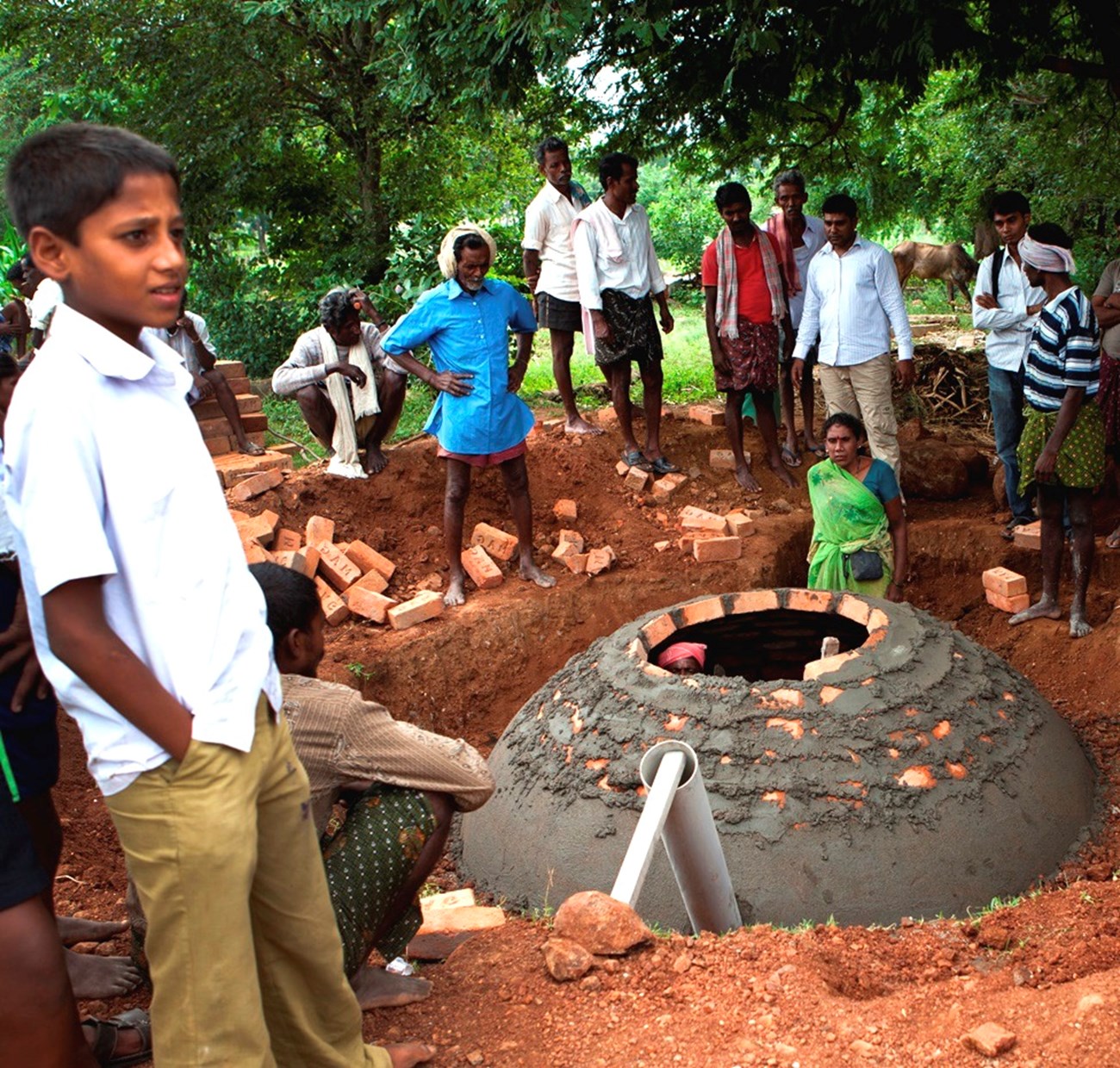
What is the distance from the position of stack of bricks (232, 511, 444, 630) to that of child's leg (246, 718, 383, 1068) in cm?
397

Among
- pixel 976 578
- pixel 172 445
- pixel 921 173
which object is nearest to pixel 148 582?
pixel 172 445

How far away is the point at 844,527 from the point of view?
5309mm

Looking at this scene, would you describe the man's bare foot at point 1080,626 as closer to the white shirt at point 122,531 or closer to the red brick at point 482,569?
the red brick at point 482,569

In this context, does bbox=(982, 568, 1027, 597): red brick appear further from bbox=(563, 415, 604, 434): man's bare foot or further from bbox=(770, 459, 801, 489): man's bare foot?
bbox=(563, 415, 604, 434): man's bare foot

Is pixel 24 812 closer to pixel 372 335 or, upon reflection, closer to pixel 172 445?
pixel 172 445

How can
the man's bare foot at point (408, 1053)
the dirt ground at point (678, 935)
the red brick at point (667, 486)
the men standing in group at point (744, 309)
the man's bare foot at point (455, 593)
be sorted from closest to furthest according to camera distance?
the man's bare foot at point (408, 1053)
the dirt ground at point (678, 935)
the man's bare foot at point (455, 593)
the men standing in group at point (744, 309)
the red brick at point (667, 486)

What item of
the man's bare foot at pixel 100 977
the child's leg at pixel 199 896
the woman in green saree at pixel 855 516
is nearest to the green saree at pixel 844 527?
the woman in green saree at pixel 855 516

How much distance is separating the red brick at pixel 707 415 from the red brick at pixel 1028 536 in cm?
202

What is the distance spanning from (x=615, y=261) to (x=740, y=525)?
1.71m

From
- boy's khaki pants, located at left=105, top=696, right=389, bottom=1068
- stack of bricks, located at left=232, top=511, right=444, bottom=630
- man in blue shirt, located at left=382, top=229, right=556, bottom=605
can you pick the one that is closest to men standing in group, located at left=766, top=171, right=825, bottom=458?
man in blue shirt, located at left=382, top=229, right=556, bottom=605

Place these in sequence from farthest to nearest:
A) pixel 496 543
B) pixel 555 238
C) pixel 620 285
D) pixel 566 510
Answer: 1. pixel 555 238
2. pixel 566 510
3. pixel 620 285
4. pixel 496 543

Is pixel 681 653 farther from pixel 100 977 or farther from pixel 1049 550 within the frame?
pixel 100 977

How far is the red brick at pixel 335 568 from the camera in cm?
624

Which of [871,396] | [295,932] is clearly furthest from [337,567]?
[295,932]
